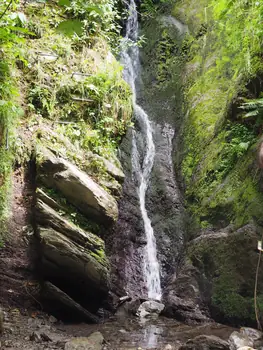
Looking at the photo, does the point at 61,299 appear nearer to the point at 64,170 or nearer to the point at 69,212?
the point at 69,212

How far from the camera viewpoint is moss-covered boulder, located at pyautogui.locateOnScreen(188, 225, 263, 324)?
17.4ft

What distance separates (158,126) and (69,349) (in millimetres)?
7393

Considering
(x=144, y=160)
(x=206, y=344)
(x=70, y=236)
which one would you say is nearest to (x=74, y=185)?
(x=70, y=236)

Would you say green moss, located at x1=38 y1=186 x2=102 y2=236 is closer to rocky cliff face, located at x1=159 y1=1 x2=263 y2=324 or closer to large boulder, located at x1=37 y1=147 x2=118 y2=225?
large boulder, located at x1=37 y1=147 x2=118 y2=225

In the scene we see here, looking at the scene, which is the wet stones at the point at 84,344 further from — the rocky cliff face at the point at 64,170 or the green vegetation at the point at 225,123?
the green vegetation at the point at 225,123

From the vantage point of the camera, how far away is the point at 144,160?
9.12 m

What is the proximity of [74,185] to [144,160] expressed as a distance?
139 inches

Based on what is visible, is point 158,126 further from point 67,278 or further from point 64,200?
point 67,278

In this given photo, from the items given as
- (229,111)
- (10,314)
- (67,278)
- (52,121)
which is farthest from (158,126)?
(10,314)

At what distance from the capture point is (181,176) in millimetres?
8484

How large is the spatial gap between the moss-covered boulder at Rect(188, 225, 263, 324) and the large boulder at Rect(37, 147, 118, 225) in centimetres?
199

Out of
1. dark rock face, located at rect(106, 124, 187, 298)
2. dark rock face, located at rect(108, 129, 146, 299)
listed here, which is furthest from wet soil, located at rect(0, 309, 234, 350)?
dark rock face, located at rect(106, 124, 187, 298)

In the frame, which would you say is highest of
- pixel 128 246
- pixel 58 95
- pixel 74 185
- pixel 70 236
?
pixel 58 95

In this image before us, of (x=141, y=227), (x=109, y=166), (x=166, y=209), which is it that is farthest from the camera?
(x=166, y=209)
